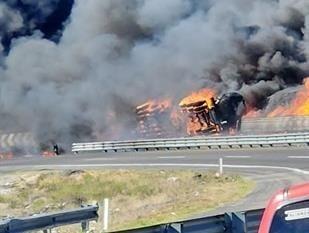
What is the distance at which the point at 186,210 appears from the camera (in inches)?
781

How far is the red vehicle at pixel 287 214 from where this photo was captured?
4629 mm

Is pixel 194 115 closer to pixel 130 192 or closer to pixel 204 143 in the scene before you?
pixel 204 143

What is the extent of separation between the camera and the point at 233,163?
32844 mm

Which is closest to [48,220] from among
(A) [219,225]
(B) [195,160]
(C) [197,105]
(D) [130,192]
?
(A) [219,225]

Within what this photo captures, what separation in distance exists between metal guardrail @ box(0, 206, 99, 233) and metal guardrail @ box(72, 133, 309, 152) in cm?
2478

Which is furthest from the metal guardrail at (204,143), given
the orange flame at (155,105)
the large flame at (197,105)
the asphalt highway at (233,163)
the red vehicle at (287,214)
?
the red vehicle at (287,214)

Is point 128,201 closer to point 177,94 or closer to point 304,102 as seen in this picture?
point 304,102

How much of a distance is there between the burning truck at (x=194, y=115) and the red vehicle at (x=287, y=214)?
49.3m

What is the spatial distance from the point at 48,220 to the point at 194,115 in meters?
45.3

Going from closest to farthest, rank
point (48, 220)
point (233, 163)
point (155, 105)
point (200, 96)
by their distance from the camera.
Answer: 1. point (48, 220)
2. point (233, 163)
3. point (200, 96)
4. point (155, 105)

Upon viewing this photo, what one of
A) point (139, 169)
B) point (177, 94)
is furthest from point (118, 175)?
point (177, 94)

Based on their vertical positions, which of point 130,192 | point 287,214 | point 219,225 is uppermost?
point 287,214

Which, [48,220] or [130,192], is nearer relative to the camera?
[48,220]

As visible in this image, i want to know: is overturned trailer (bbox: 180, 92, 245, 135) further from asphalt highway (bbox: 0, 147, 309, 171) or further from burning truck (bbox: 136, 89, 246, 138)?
asphalt highway (bbox: 0, 147, 309, 171)
